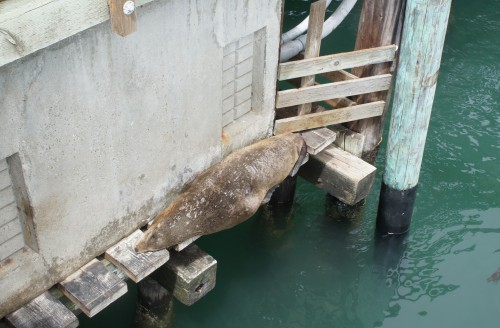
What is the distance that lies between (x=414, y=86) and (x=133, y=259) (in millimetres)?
3617

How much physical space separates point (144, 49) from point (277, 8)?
1931mm

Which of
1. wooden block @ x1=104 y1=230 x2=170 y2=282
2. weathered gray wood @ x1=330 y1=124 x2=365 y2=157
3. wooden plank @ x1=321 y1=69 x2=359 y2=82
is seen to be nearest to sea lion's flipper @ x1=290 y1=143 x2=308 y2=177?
weathered gray wood @ x1=330 y1=124 x2=365 y2=157

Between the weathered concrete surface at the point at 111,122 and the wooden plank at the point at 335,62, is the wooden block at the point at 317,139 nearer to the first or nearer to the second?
the wooden plank at the point at 335,62

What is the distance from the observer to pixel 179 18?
274 inches

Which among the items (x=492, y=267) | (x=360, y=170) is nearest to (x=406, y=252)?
(x=492, y=267)

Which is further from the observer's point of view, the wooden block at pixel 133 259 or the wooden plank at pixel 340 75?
the wooden plank at pixel 340 75

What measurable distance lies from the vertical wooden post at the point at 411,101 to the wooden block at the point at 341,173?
1.41ft

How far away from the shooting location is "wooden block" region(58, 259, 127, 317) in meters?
6.88

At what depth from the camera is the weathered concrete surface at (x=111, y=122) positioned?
6062mm

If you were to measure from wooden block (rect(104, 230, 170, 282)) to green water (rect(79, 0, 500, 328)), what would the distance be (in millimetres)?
2045

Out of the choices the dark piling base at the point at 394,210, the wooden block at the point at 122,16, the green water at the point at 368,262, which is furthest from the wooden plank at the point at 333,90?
the wooden block at the point at 122,16

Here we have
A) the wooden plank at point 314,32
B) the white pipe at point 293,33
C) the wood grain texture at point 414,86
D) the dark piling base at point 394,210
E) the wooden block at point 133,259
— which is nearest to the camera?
the wooden block at point 133,259

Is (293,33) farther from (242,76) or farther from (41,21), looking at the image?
(41,21)

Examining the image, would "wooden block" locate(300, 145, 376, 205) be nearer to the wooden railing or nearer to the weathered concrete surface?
the wooden railing
